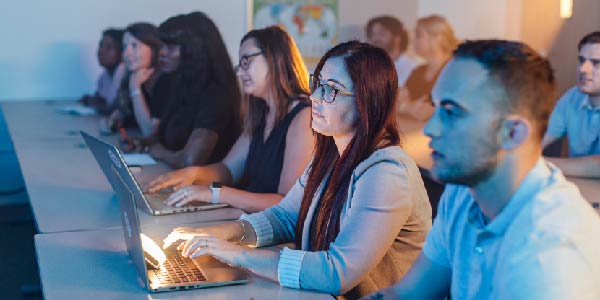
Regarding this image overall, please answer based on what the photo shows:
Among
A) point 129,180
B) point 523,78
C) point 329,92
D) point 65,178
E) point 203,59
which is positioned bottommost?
point 65,178

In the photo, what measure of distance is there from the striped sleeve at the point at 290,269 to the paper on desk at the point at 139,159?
150cm

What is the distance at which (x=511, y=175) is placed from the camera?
55.3 inches

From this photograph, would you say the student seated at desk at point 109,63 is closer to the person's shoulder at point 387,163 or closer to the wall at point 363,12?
the wall at point 363,12

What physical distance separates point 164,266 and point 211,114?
1672 millimetres

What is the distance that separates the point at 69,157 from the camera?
357 cm

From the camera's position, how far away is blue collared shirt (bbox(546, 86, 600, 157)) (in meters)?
3.70

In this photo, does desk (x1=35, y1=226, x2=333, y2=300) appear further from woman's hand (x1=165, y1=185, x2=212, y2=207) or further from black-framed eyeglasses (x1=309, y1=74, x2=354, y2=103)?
black-framed eyeglasses (x1=309, y1=74, x2=354, y2=103)

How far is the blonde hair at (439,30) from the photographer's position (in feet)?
19.3

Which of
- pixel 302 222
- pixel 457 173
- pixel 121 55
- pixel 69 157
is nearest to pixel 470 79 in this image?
pixel 457 173

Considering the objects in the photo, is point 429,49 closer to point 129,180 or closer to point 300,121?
point 300,121

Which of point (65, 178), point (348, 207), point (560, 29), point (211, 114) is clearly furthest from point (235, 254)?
point (560, 29)

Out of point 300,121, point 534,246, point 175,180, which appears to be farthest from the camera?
point 175,180

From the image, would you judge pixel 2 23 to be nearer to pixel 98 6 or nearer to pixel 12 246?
pixel 98 6

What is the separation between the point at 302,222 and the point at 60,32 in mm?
3642
